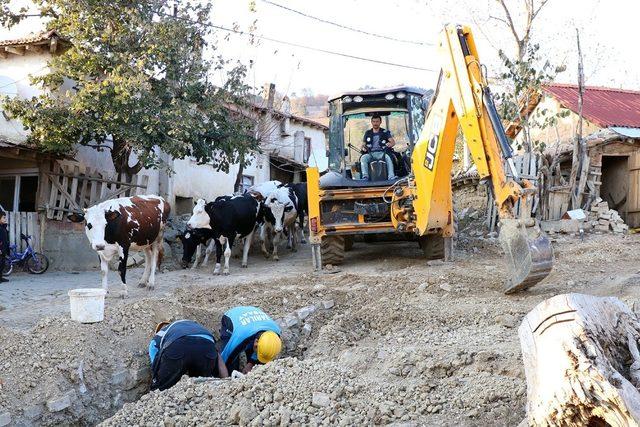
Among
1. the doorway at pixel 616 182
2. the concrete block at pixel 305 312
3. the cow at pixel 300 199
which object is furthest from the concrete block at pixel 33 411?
the doorway at pixel 616 182

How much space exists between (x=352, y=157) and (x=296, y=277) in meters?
2.46

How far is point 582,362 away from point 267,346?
4098mm

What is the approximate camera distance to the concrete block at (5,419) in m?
5.95

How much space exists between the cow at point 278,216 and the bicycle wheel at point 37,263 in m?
4.72

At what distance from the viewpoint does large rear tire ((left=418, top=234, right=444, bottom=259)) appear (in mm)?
11398

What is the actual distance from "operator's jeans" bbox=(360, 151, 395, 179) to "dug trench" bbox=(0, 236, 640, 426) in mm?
1626

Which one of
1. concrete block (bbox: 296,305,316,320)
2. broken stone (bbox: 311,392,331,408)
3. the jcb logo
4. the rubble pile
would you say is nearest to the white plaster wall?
the rubble pile

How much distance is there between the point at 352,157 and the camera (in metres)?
11.9

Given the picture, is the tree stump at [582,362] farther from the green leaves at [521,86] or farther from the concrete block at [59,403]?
the green leaves at [521,86]

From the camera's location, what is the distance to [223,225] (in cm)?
1358

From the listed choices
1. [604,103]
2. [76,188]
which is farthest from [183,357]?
[604,103]

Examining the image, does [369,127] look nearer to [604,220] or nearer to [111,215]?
[111,215]

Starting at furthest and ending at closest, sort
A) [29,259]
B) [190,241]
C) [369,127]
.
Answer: [190,241], [29,259], [369,127]

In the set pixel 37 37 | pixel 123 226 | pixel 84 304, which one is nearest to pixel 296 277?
pixel 123 226
